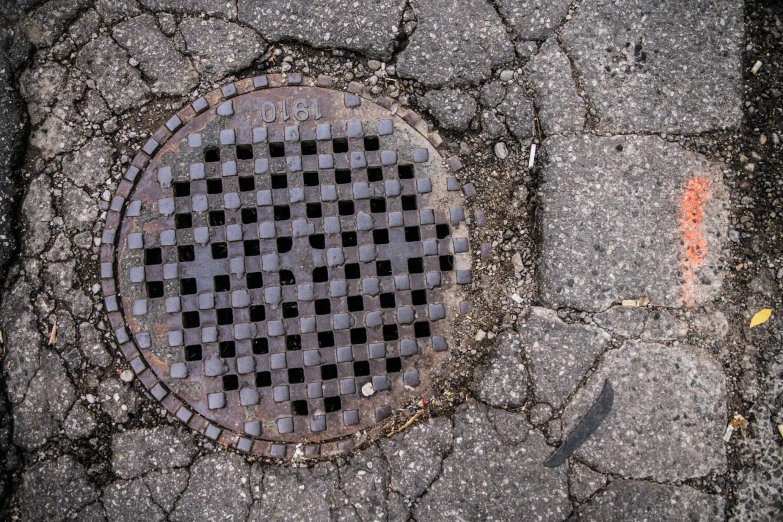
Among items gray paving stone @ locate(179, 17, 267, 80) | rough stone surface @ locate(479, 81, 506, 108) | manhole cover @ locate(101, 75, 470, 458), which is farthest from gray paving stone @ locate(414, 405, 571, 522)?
gray paving stone @ locate(179, 17, 267, 80)

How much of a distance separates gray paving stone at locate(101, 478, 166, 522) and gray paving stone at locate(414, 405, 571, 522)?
1080 mm

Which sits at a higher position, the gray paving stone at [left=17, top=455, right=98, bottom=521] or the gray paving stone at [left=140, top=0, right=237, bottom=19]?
the gray paving stone at [left=140, top=0, right=237, bottom=19]

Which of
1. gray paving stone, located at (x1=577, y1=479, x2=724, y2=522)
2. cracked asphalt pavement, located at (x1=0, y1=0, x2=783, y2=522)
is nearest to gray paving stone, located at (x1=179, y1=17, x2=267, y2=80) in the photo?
cracked asphalt pavement, located at (x1=0, y1=0, x2=783, y2=522)

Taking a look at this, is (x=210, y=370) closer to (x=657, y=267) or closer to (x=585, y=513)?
(x=585, y=513)

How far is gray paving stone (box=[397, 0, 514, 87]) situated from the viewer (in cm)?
230

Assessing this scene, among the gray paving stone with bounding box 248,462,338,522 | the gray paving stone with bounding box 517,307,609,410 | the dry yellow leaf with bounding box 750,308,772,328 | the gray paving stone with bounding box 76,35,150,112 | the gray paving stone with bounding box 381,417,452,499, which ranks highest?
the gray paving stone with bounding box 76,35,150,112

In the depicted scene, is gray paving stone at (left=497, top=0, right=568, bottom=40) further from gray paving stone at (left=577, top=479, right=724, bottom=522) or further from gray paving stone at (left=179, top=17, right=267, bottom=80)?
gray paving stone at (left=577, top=479, right=724, bottom=522)

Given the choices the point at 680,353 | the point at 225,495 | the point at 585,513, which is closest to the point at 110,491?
the point at 225,495

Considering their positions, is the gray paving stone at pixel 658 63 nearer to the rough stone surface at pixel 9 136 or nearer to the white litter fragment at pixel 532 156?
the white litter fragment at pixel 532 156

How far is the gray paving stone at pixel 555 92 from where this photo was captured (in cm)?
228

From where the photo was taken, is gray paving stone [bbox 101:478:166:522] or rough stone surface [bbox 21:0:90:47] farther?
rough stone surface [bbox 21:0:90:47]

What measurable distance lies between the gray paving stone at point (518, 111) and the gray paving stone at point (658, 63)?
275 mm

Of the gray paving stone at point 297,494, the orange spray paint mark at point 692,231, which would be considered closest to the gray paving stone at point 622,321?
the orange spray paint mark at point 692,231

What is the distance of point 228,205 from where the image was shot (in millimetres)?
2182
